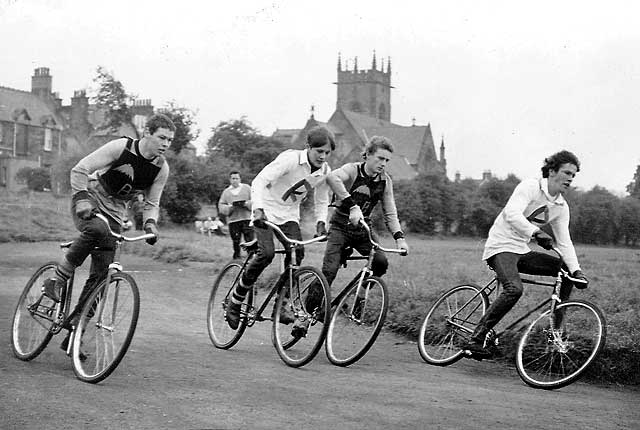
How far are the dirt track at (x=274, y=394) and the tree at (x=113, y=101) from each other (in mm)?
56610

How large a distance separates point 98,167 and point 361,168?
2863mm

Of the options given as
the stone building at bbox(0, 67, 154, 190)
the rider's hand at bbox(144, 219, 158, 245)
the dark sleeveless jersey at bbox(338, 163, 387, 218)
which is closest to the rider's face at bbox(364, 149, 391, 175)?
the dark sleeveless jersey at bbox(338, 163, 387, 218)

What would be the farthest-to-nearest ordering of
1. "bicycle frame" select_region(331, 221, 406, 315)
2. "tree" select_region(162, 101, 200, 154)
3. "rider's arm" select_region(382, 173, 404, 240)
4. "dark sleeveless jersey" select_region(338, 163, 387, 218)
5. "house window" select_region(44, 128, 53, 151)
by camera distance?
"house window" select_region(44, 128, 53, 151)
"tree" select_region(162, 101, 200, 154)
"rider's arm" select_region(382, 173, 404, 240)
"dark sleeveless jersey" select_region(338, 163, 387, 218)
"bicycle frame" select_region(331, 221, 406, 315)

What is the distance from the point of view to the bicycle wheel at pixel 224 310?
8.91 meters

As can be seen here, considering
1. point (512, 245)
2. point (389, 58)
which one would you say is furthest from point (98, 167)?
point (389, 58)

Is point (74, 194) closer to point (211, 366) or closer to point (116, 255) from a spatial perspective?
point (116, 255)

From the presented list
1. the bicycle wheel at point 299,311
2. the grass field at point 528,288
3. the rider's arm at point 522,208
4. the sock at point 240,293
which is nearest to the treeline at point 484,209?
the grass field at point 528,288

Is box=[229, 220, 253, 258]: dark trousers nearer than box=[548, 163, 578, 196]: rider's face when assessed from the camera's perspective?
No

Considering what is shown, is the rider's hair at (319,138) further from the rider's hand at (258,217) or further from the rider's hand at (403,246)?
the rider's hand at (403,246)

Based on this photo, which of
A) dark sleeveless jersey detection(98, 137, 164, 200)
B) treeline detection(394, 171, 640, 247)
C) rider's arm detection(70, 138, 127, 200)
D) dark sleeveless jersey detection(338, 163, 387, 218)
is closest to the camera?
rider's arm detection(70, 138, 127, 200)

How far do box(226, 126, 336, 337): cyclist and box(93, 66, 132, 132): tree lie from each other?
57540 millimetres

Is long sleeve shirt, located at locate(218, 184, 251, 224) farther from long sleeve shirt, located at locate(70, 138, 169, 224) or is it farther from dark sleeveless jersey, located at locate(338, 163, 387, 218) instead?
long sleeve shirt, located at locate(70, 138, 169, 224)

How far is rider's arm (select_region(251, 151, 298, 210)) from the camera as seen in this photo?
330 inches

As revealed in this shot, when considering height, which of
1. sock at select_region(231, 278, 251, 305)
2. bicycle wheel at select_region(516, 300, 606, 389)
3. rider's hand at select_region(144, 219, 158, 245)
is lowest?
bicycle wheel at select_region(516, 300, 606, 389)
